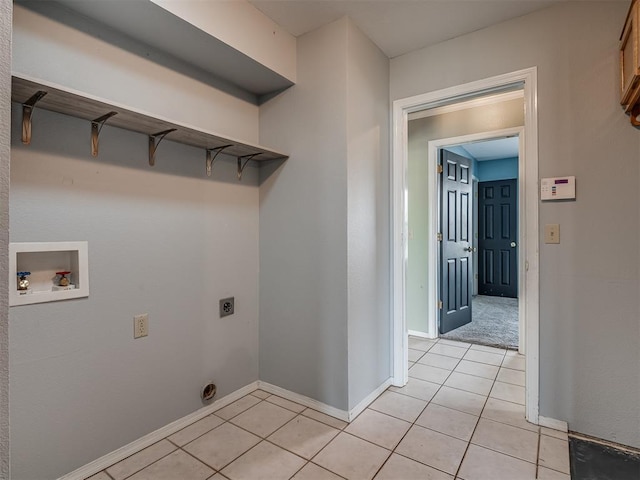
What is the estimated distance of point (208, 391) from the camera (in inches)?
83.9

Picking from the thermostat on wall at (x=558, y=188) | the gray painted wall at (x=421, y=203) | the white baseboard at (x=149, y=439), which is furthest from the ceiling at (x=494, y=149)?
the white baseboard at (x=149, y=439)

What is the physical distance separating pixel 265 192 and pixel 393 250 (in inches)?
41.6

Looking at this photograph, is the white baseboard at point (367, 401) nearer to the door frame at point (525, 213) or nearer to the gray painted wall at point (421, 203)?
the door frame at point (525, 213)

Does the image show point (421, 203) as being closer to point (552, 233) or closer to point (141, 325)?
point (552, 233)

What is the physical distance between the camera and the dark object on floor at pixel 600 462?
1552 mm

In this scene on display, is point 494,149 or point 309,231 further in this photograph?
point 494,149

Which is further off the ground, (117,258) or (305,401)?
(117,258)

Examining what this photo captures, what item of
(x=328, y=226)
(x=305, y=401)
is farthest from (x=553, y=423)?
(x=328, y=226)

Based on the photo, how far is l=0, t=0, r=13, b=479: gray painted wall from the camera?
0.55 metres

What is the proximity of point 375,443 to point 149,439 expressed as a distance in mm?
1240

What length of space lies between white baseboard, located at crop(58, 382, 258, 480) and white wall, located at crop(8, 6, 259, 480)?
33 mm

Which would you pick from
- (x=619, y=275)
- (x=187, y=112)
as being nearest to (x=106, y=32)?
(x=187, y=112)

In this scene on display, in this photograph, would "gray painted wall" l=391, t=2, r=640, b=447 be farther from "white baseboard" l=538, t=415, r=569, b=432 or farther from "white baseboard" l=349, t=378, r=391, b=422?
"white baseboard" l=349, t=378, r=391, b=422

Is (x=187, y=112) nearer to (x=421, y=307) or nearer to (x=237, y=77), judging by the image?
(x=237, y=77)
